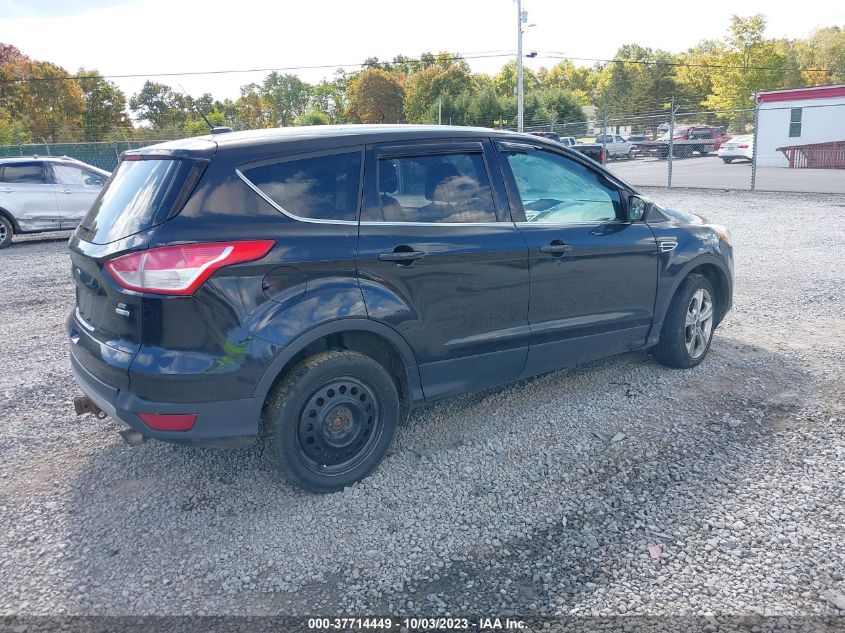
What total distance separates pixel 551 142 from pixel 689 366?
6.71 ft

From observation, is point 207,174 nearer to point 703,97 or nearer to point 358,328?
point 358,328

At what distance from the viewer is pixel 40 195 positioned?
507 inches

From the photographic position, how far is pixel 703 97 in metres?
71.1

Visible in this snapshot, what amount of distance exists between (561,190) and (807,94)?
34.7 metres

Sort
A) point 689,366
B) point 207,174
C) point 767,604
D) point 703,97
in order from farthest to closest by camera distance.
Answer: point 703,97
point 689,366
point 207,174
point 767,604

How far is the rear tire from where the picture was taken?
12727 mm

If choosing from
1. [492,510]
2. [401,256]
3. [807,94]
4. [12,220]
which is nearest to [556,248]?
[401,256]

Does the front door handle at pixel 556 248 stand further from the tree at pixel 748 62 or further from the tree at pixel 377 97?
the tree at pixel 377 97

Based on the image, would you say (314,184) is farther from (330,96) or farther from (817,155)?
(330,96)

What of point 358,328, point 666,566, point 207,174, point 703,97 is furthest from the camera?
point 703,97

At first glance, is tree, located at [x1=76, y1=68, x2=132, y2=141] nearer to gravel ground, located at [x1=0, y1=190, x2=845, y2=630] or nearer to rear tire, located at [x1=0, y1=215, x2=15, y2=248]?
rear tire, located at [x1=0, y1=215, x2=15, y2=248]

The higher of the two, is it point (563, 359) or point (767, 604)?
point (563, 359)

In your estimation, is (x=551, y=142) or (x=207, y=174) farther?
(x=551, y=142)

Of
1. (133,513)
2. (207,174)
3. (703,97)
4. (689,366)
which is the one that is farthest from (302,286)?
(703,97)
